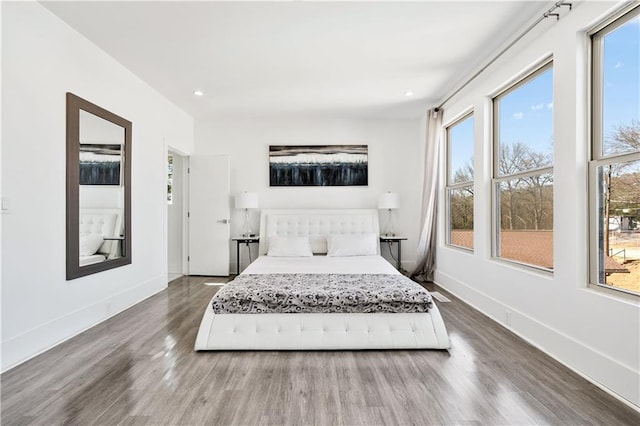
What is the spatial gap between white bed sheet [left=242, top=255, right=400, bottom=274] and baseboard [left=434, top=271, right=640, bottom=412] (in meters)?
1.10

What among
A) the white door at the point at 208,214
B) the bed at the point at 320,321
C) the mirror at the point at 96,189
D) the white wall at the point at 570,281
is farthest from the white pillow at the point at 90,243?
the white wall at the point at 570,281

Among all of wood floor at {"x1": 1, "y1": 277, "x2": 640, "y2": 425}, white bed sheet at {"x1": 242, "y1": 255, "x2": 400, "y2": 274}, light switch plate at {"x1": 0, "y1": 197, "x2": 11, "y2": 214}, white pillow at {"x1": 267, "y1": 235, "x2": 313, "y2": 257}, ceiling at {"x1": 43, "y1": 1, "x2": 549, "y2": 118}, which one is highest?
ceiling at {"x1": 43, "y1": 1, "x2": 549, "y2": 118}

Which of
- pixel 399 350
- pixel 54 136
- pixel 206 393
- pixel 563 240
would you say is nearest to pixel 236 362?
pixel 206 393

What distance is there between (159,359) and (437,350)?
7.10ft

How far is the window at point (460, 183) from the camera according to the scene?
416 centimetres

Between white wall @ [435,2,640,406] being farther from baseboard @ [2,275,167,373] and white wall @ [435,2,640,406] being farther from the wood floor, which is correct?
baseboard @ [2,275,167,373]

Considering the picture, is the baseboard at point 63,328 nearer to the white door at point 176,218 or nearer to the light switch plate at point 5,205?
the light switch plate at point 5,205

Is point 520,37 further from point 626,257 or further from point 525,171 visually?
point 626,257

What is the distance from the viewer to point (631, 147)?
2.03 m

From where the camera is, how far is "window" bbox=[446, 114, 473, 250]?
416 centimetres

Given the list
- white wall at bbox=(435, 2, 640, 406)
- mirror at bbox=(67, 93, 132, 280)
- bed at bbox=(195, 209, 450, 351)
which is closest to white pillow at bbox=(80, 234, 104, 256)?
mirror at bbox=(67, 93, 132, 280)

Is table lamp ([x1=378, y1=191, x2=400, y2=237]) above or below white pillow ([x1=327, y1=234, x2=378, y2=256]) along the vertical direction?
above

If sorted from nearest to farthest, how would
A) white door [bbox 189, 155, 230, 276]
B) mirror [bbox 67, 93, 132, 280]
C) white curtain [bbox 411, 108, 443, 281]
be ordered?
1. mirror [bbox 67, 93, 132, 280]
2. white curtain [bbox 411, 108, 443, 281]
3. white door [bbox 189, 155, 230, 276]

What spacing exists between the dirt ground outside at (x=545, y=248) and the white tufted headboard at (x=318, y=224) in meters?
1.36
